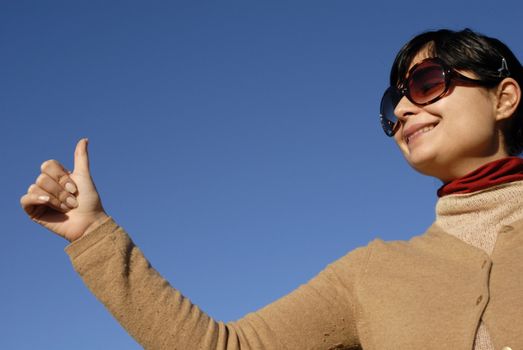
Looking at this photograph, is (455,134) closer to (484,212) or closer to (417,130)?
(417,130)

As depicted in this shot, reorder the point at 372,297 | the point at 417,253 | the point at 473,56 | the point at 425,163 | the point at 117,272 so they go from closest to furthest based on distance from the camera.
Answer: the point at 117,272, the point at 372,297, the point at 417,253, the point at 425,163, the point at 473,56

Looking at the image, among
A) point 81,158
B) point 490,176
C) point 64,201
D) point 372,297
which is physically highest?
point 81,158

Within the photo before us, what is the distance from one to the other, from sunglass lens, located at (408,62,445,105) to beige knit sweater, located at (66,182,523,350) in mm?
455

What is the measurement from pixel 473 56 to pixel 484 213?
0.73 meters

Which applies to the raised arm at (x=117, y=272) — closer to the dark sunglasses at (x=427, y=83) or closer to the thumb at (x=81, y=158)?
the thumb at (x=81, y=158)

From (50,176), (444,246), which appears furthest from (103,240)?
(444,246)

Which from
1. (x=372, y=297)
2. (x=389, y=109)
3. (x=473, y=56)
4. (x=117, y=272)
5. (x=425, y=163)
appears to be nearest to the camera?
(x=117, y=272)

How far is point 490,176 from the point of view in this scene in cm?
299

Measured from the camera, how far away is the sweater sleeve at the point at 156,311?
2.40 metres

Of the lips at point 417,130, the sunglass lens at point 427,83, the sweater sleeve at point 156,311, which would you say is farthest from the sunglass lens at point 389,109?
the sweater sleeve at point 156,311

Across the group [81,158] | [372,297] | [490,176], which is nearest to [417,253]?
[372,297]

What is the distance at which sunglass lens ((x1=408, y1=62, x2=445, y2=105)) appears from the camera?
3.07 metres

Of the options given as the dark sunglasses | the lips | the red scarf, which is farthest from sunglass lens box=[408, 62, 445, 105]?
the red scarf

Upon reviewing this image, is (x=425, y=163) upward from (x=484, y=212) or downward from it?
upward
